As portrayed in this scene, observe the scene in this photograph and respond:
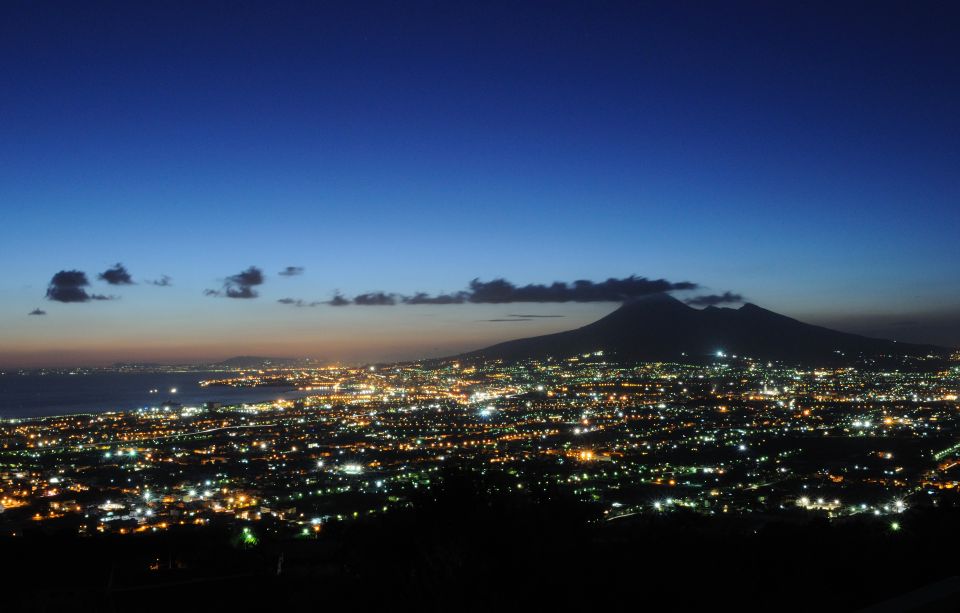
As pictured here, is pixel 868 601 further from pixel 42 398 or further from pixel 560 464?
pixel 42 398

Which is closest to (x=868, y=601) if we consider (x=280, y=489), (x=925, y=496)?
(x=925, y=496)

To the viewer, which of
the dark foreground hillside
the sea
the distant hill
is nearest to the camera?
the dark foreground hillside

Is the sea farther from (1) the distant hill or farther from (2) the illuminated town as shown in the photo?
(1) the distant hill

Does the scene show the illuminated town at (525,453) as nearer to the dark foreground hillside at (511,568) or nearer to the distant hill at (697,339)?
the dark foreground hillside at (511,568)

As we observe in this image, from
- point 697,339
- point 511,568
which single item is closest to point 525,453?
point 511,568

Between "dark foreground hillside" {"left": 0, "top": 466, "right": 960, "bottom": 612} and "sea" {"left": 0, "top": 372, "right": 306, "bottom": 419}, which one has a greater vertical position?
"dark foreground hillside" {"left": 0, "top": 466, "right": 960, "bottom": 612}

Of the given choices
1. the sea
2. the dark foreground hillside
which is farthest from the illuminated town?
the sea
